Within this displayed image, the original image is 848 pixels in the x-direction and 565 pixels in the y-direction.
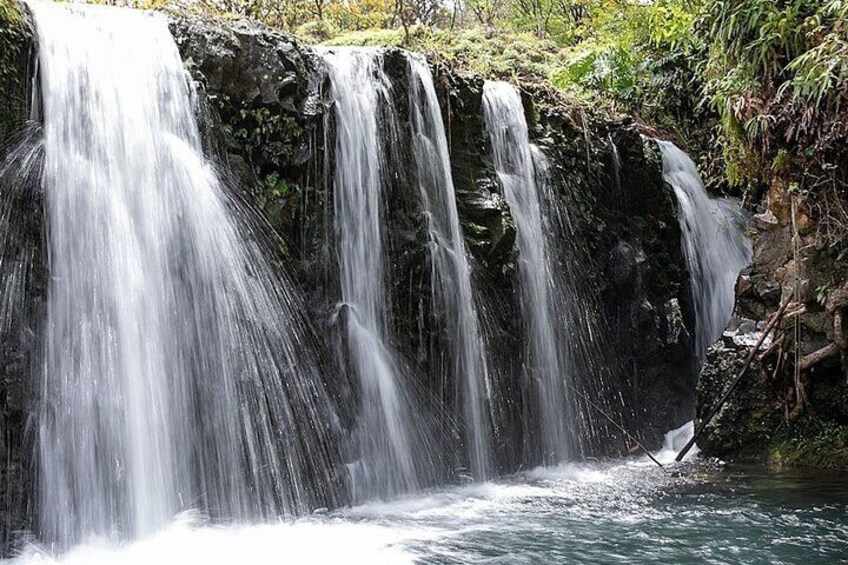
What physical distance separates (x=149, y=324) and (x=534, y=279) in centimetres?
473

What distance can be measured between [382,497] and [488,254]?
2953 millimetres

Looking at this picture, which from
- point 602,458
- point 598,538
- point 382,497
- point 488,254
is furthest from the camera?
point 602,458

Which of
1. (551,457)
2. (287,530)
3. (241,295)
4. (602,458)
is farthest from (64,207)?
(602,458)

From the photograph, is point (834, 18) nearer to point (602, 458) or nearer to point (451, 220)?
point (451, 220)

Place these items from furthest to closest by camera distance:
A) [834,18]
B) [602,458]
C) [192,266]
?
[602,458] < [834,18] < [192,266]

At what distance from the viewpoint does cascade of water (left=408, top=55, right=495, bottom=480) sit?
817 centimetres

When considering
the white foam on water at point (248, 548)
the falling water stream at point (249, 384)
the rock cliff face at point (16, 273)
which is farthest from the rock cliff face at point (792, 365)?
the rock cliff face at point (16, 273)

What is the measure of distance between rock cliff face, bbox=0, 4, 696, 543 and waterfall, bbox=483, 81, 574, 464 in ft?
0.83

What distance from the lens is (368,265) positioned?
25.4 feet

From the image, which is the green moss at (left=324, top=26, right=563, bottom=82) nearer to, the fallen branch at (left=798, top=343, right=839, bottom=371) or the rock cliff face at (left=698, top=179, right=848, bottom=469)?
the rock cliff face at (left=698, top=179, right=848, bottom=469)

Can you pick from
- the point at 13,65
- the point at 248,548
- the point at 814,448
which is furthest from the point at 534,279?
the point at 13,65

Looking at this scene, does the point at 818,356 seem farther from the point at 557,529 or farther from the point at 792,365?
the point at 557,529

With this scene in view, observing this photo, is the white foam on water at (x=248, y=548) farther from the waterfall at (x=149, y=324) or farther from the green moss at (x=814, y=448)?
the green moss at (x=814, y=448)

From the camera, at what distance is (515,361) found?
890cm
